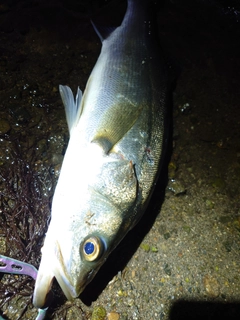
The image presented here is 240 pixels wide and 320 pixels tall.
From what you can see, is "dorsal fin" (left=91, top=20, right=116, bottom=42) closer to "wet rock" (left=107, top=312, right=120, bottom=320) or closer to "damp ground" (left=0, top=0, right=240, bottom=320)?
"damp ground" (left=0, top=0, right=240, bottom=320)

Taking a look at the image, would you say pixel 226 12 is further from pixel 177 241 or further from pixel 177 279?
pixel 177 279

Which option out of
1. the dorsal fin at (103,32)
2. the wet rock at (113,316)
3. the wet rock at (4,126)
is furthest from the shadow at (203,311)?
the dorsal fin at (103,32)

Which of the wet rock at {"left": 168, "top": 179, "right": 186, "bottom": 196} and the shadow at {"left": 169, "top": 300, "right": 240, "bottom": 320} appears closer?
the shadow at {"left": 169, "top": 300, "right": 240, "bottom": 320}

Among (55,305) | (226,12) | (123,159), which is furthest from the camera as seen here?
(226,12)

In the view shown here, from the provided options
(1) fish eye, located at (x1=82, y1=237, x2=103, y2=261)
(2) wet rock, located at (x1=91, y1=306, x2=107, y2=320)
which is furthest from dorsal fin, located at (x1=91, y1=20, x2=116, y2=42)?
(2) wet rock, located at (x1=91, y1=306, x2=107, y2=320)

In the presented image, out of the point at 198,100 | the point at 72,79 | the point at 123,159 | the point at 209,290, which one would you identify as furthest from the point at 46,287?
the point at 198,100

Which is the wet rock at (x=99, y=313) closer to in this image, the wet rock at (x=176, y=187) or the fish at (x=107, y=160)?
the fish at (x=107, y=160)

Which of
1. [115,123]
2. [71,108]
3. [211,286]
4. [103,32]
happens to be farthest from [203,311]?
[103,32]
